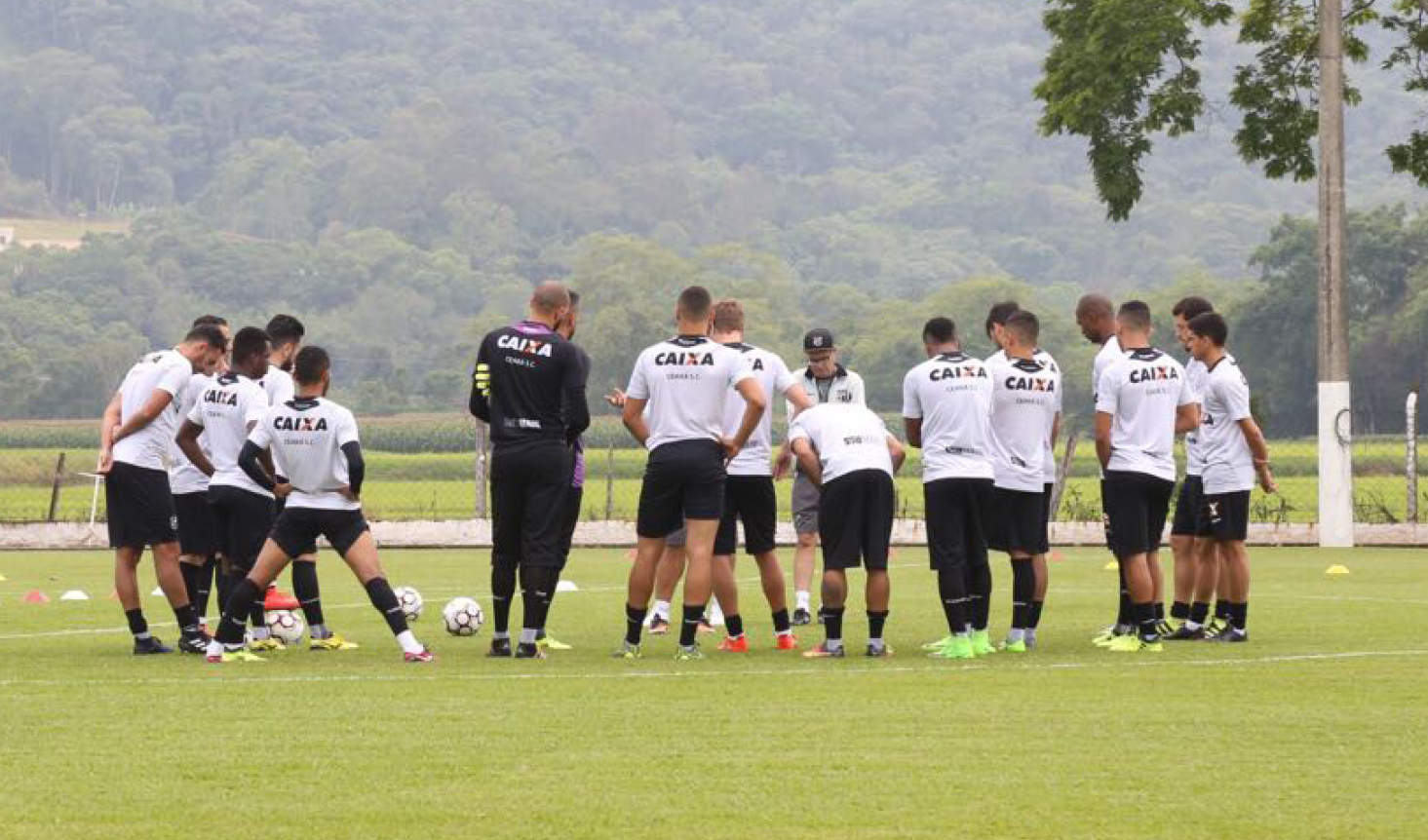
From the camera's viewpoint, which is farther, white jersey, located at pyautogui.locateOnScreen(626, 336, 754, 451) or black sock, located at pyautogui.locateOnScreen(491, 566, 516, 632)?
black sock, located at pyautogui.locateOnScreen(491, 566, 516, 632)

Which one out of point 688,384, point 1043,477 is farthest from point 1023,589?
point 688,384

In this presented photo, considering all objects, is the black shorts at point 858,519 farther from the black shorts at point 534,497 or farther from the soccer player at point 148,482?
the soccer player at point 148,482

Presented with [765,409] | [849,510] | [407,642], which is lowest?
[407,642]

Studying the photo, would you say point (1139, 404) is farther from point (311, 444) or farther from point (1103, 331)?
point (311, 444)

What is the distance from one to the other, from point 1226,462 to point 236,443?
5.98 metres

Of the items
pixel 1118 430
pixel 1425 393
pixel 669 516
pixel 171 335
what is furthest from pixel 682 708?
pixel 171 335

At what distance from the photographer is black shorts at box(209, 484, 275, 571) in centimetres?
1551

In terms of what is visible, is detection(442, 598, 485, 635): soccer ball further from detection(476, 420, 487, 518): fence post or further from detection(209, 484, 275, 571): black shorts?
detection(476, 420, 487, 518): fence post

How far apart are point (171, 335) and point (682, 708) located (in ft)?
572

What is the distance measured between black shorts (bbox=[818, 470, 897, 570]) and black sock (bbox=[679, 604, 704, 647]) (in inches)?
30.5

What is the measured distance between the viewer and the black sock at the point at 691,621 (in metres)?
14.7

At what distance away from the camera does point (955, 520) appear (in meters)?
15.1

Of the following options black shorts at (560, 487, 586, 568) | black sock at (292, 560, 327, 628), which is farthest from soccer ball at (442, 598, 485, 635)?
black shorts at (560, 487, 586, 568)

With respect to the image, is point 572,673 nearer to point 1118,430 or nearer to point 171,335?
point 1118,430
